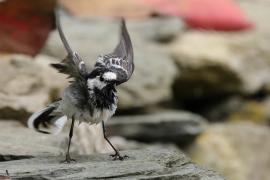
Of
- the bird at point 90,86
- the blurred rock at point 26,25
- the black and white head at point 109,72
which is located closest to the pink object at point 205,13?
the blurred rock at point 26,25

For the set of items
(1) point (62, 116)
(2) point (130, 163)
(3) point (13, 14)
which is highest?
(3) point (13, 14)

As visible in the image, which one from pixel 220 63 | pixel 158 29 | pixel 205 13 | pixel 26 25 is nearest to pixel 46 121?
pixel 26 25

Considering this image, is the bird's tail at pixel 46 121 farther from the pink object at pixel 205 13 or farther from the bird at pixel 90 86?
the pink object at pixel 205 13

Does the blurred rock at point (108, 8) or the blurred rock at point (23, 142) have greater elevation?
the blurred rock at point (108, 8)

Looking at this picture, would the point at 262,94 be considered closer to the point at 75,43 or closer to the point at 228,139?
the point at 228,139

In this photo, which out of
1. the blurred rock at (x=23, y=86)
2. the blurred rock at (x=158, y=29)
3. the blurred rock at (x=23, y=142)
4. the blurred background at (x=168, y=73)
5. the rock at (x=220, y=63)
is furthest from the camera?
the blurred rock at (x=158, y=29)

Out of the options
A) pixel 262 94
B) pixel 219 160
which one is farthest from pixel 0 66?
pixel 262 94

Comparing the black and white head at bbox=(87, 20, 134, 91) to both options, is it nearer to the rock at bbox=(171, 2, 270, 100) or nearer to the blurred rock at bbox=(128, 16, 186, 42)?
the rock at bbox=(171, 2, 270, 100)
